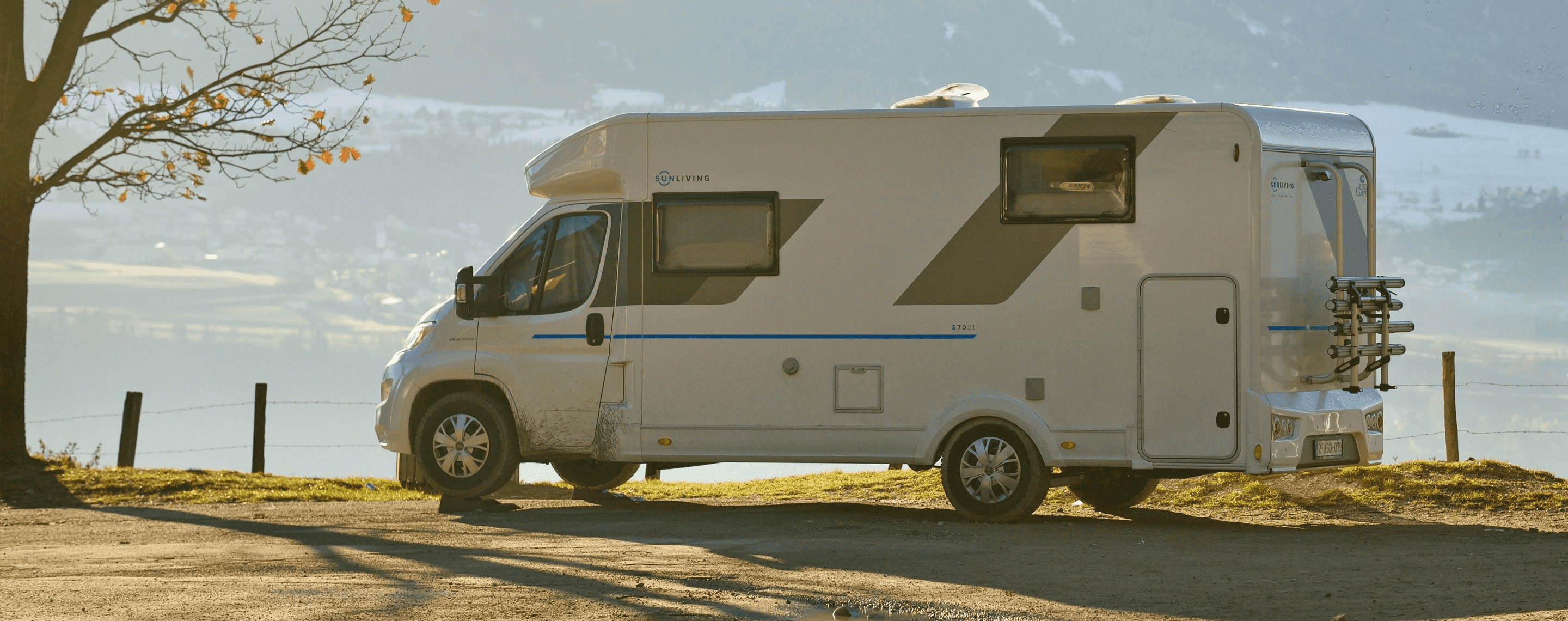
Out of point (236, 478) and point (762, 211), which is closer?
point (762, 211)

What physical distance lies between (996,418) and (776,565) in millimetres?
2495

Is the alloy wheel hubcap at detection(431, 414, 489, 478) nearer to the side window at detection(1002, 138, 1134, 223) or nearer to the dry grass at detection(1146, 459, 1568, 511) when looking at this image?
the side window at detection(1002, 138, 1134, 223)

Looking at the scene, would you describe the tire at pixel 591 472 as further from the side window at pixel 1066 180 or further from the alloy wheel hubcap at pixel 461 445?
the side window at pixel 1066 180

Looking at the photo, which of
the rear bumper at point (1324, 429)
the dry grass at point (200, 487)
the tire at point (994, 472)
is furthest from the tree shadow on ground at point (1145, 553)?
the dry grass at point (200, 487)

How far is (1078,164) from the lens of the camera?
9805mm

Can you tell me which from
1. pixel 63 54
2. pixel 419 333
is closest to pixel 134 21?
pixel 63 54

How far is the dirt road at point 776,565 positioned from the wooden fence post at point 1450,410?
302 cm

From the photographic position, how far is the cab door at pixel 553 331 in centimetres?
1054

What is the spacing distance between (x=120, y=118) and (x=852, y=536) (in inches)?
427

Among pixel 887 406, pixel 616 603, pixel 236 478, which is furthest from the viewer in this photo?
pixel 236 478

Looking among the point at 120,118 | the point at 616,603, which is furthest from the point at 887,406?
the point at 120,118

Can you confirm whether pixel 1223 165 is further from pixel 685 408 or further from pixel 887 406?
pixel 685 408

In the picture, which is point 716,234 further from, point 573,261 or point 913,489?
point 913,489

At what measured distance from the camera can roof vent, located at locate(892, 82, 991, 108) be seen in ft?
34.1
